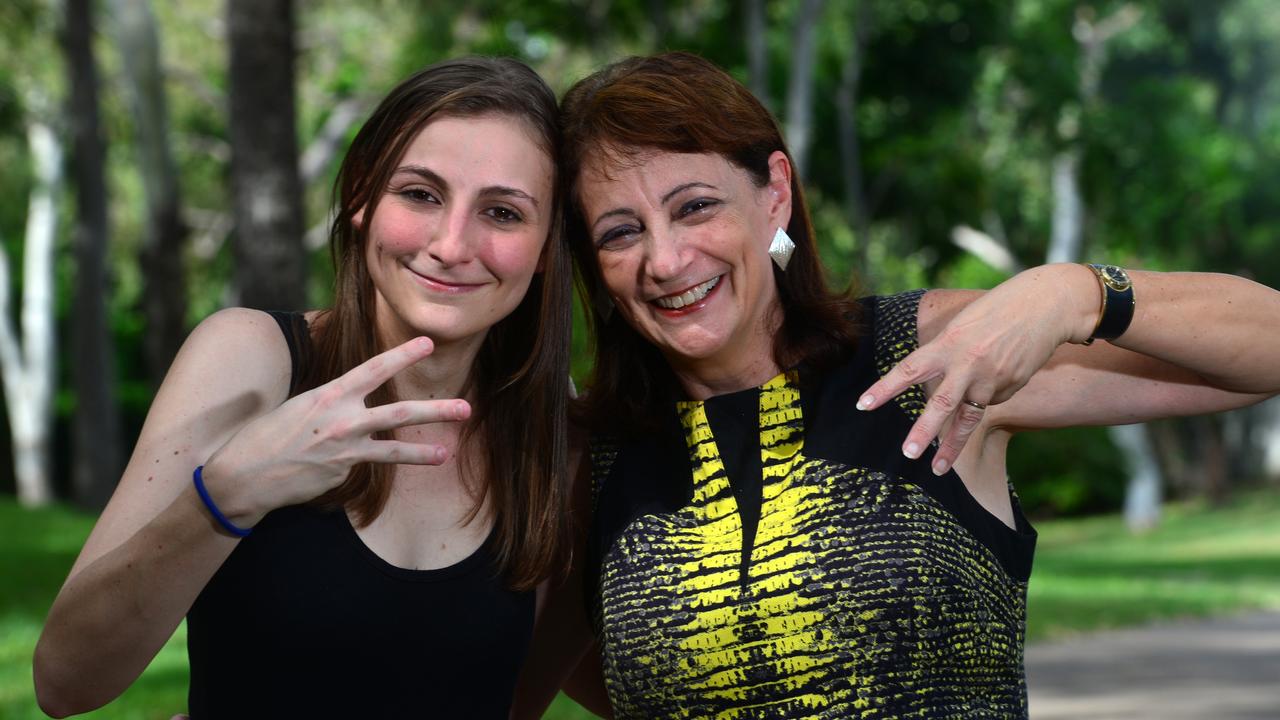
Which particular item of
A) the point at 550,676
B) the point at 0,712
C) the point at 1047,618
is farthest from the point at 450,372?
the point at 1047,618

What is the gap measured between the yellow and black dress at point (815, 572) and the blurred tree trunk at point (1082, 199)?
21.9 m

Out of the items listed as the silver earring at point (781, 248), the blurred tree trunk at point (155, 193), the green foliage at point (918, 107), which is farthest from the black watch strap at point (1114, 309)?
the blurred tree trunk at point (155, 193)

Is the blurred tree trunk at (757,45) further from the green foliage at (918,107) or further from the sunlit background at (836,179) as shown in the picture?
the green foliage at (918,107)

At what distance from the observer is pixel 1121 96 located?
26.2 metres

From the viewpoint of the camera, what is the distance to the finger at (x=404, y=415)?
2.54m

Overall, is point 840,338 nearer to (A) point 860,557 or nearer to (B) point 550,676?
(A) point 860,557

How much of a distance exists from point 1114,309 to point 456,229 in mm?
1331

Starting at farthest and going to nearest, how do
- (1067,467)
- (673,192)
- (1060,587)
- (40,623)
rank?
(1067,467)
(1060,587)
(40,623)
(673,192)

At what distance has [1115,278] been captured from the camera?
9.87 feet

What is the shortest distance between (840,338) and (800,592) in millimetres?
599

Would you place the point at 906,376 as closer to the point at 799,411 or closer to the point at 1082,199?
the point at 799,411

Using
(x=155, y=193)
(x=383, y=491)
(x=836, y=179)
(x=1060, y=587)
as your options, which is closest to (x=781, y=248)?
(x=383, y=491)

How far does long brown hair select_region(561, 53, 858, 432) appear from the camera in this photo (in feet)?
10.5

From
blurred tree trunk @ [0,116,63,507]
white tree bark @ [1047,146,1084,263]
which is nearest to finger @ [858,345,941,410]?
blurred tree trunk @ [0,116,63,507]
